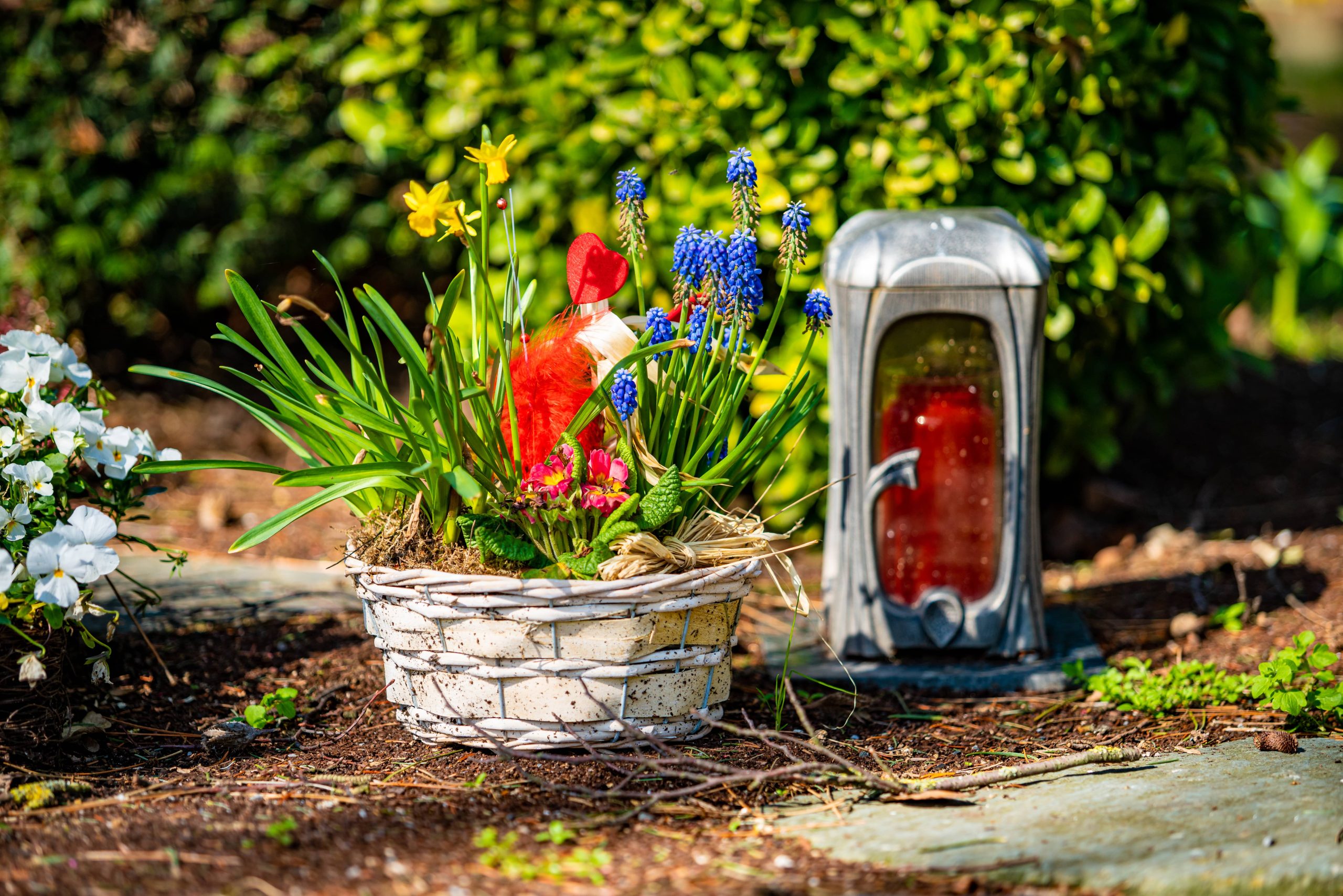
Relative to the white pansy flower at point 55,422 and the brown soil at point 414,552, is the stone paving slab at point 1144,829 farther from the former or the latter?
the white pansy flower at point 55,422

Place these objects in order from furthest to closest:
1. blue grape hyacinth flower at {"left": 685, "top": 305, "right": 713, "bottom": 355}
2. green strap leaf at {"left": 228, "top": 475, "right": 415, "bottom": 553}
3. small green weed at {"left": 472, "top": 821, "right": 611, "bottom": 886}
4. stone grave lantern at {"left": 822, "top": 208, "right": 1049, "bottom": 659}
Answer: stone grave lantern at {"left": 822, "top": 208, "right": 1049, "bottom": 659}, blue grape hyacinth flower at {"left": 685, "top": 305, "right": 713, "bottom": 355}, green strap leaf at {"left": 228, "top": 475, "right": 415, "bottom": 553}, small green weed at {"left": 472, "top": 821, "right": 611, "bottom": 886}

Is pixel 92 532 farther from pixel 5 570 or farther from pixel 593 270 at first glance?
pixel 593 270

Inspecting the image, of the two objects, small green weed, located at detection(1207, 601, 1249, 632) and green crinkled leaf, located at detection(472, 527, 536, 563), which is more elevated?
green crinkled leaf, located at detection(472, 527, 536, 563)

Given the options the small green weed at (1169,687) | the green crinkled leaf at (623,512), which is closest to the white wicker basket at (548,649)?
the green crinkled leaf at (623,512)

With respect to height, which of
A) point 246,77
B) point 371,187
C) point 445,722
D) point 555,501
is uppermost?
point 246,77

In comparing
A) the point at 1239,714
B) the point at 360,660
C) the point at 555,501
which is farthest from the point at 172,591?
the point at 1239,714

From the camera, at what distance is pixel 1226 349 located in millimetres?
3361

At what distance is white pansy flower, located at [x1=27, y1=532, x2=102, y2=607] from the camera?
5.49 ft

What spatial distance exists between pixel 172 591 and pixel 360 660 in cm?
65

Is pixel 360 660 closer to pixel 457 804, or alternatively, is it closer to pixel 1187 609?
pixel 457 804

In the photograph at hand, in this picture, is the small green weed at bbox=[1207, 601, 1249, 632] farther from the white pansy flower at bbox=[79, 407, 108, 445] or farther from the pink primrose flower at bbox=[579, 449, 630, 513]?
the white pansy flower at bbox=[79, 407, 108, 445]

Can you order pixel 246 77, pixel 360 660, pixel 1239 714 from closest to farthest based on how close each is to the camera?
pixel 1239 714 < pixel 360 660 < pixel 246 77

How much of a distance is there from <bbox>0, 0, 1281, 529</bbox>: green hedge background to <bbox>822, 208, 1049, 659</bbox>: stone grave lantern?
21.9 inches

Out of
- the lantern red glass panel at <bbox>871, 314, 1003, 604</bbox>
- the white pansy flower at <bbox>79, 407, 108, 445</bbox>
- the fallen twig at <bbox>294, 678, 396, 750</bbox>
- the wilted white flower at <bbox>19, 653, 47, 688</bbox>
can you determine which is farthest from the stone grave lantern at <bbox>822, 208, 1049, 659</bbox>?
the wilted white flower at <bbox>19, 653, 47, 688</bbox>
